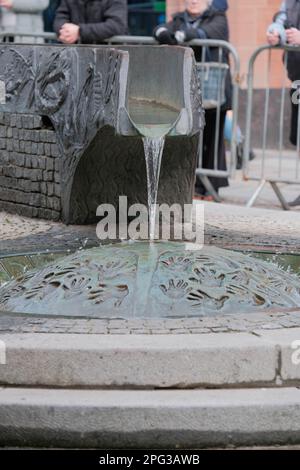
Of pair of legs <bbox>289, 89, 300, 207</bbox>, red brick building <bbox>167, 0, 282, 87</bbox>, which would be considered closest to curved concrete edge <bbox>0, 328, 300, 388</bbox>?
pair of legs <bbox>289, 89, 300, 207</bbox>

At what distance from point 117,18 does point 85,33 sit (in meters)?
0.32

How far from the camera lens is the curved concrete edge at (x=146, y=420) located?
4.00 meters

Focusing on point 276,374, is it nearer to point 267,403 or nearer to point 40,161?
point 267,403

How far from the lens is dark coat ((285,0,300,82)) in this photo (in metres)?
9.34

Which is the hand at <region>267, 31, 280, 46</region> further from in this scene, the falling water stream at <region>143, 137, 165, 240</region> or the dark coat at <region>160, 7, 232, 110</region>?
→ the falling water stream at <region>143, 137, 165, 240</region>

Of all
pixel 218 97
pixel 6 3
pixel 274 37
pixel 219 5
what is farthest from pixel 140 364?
pixel 6 3

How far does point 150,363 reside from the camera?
410 cm

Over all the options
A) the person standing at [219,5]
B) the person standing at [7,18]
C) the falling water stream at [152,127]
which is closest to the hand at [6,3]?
the person standing at [7,18]

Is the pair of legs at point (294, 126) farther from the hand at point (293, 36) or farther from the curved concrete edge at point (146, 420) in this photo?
the curved concrete edge at point (146, 420)

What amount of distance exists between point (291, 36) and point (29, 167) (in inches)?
104

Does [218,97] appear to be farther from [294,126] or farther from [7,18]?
[7,18]

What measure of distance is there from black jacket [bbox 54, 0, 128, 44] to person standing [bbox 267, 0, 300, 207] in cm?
127

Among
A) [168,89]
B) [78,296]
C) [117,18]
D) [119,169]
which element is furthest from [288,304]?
[117,18]

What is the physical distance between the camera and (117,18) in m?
9.56
